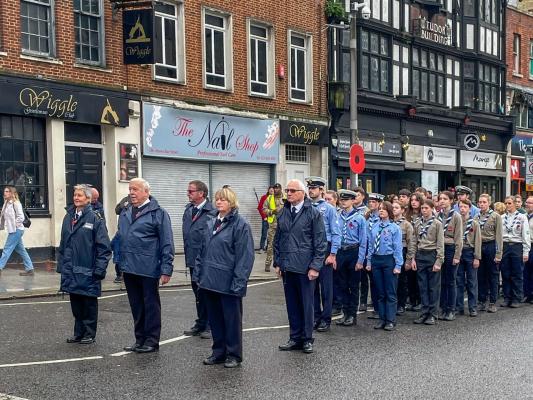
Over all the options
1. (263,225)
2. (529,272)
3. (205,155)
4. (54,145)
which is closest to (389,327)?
(529,272)

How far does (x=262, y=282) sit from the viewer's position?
1694cm

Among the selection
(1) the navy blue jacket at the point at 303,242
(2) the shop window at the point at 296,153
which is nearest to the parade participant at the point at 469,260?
(1) the navy blue jacket at the point at 303,242

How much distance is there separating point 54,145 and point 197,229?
30.2 ft

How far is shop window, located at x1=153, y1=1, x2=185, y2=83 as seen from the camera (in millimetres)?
21078

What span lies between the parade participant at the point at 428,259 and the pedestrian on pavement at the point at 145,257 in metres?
4.23

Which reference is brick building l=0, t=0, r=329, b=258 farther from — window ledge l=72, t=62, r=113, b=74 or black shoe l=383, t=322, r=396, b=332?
black shoe l=383, t=322, r=396, b=332

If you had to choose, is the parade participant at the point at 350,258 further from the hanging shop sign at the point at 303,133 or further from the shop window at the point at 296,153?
the shop window at the point at 296,153

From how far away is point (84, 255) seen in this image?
9.39m

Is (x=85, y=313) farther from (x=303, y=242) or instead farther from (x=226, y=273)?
(x=303, y=242)

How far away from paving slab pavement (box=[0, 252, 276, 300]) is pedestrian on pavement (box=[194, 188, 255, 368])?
602cm

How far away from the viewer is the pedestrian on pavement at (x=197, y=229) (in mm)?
9969

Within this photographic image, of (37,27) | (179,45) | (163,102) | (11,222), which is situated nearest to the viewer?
(11,222)

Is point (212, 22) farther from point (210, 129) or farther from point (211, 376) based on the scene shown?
point (211, 376)

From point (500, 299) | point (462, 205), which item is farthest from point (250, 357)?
point (500, 299)
